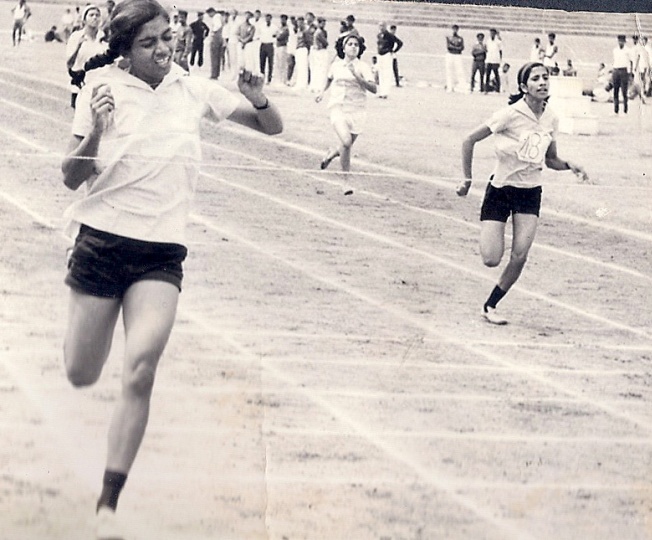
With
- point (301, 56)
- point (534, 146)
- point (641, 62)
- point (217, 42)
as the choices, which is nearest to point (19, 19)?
point (217, 42)

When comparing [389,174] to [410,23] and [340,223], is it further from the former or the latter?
[410,23]

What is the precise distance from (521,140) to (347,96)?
0.69 m

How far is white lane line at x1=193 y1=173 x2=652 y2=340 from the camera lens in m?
4.86

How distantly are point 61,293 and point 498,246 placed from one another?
1788 mm

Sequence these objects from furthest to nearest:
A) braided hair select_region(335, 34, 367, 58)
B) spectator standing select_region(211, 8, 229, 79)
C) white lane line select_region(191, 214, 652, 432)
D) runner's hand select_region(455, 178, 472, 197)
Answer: runner's hand select_region(455, 178, 472, 197), braided hair select_region(335, 34, 367, 58), white lane line select_region(191, 214, 652, 432), spectator standing select_region(211, 8, 229, 79)

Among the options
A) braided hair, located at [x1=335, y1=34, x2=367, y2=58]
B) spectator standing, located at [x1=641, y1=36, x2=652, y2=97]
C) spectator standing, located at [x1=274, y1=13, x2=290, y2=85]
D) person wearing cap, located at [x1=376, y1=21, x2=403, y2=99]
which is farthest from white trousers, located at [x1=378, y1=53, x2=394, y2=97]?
spectator standing, located at [x1=641, y1=36, x2=652, y2=97]

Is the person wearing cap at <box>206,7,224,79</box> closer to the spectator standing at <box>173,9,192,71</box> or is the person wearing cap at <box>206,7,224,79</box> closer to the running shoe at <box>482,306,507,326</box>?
the spectator standing at <box>173,9,192,71</box>

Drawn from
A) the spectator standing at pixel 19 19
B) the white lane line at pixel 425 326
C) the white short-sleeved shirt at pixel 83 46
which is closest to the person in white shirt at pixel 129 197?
the white short-sleeved shirt at pixel 83 46

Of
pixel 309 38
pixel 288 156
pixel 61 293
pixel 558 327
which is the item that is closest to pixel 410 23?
pixel 309 38

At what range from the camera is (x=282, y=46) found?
15.1ft

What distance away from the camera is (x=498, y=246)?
5.24 m

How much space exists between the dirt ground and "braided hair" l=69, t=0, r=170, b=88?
0.90 meters

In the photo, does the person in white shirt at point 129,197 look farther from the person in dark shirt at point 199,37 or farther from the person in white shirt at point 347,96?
the person in white shirt at point 347,96

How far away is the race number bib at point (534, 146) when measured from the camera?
5.11 metres
